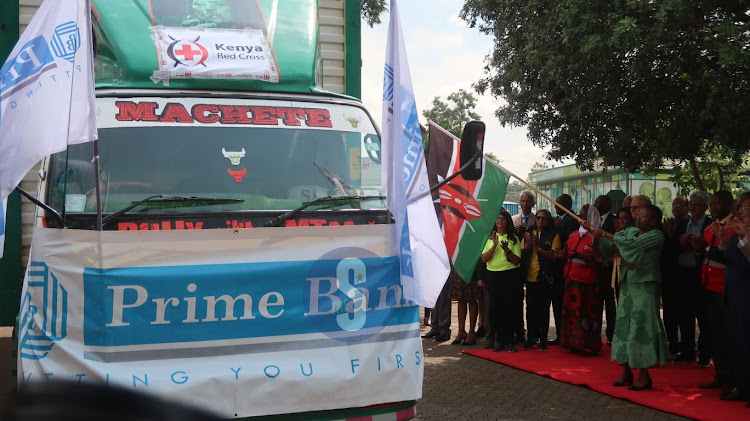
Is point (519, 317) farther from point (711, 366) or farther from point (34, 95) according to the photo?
point (34, 95)

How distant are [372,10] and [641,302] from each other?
18.2m

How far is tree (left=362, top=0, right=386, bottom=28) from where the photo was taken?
2392cm

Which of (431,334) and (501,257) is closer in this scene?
(501,257)

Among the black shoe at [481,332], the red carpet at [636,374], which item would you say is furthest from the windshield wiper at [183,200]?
the black shoe at [481,332]

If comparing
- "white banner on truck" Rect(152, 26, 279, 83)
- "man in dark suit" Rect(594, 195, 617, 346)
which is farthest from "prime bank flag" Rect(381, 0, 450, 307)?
"man in dark suit" Rect(594, 195, 617, 346)

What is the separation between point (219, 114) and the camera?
15.7 ft

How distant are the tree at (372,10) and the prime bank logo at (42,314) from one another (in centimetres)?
2067

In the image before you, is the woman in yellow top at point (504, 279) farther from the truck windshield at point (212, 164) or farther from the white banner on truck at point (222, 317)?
the white banner on truck at point (222, 317)

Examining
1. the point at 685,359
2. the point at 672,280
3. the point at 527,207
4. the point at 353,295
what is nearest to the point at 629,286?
the point at 672,280

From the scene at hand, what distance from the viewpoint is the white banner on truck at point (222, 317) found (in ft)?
13.1

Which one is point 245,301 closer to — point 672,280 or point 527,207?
point 672,280

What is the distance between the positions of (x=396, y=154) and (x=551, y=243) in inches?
240

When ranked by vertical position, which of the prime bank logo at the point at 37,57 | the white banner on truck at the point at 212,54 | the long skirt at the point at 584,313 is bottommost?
the long skirt at the point at 584,313

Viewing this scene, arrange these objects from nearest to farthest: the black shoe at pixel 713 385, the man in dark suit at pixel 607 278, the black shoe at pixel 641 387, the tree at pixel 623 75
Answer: the black shoe at pixel 641 387 → the black shoe at pixel 713 385 → the tree at pixel 623 75 → the man in dark suit at pixel 607 278
